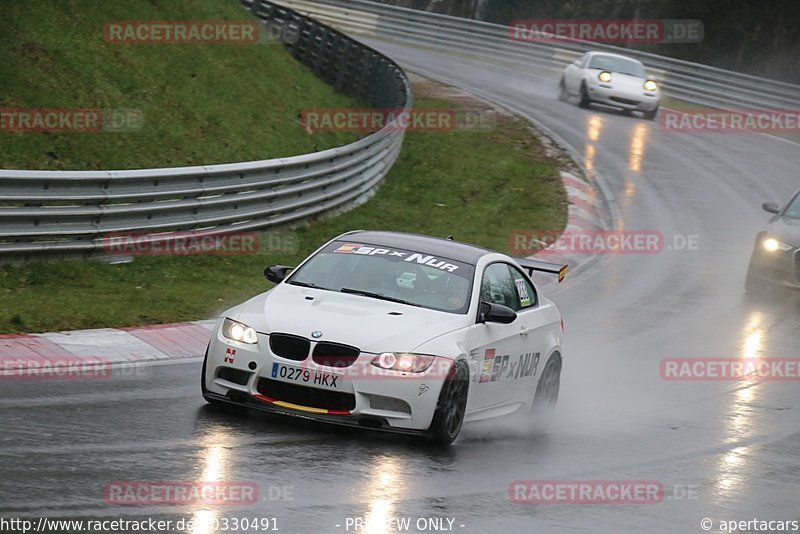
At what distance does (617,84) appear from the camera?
1307 inches

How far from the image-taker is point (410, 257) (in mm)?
9594

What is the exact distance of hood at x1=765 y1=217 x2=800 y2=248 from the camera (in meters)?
16.9

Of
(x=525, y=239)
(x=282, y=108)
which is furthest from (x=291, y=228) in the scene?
(x=282, y=108)

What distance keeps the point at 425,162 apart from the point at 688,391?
1375 cm

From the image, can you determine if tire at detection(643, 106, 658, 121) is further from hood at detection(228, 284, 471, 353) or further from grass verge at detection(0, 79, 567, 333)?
hood at detection(228, 284, 471, 353)

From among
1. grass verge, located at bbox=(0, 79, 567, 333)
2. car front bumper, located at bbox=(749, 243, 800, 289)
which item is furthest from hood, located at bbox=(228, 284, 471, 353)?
car front bumper, located at bbox=(749, 243, 800, 289)

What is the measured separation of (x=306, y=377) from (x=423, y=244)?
6.69 ft

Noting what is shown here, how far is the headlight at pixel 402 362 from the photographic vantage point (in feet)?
27.2

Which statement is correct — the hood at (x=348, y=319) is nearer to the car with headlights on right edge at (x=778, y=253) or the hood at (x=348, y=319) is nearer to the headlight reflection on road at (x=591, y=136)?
the car with headlights on right edge at (x=778, y=253)

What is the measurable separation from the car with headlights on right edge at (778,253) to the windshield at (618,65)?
53.4ft

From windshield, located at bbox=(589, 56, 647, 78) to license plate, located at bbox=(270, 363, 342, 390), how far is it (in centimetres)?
2654

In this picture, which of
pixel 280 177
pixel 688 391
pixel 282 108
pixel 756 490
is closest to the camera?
pixel 756 490

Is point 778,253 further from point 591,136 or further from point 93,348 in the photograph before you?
point 591,136

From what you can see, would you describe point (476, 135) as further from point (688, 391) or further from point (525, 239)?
point (688, 391)
